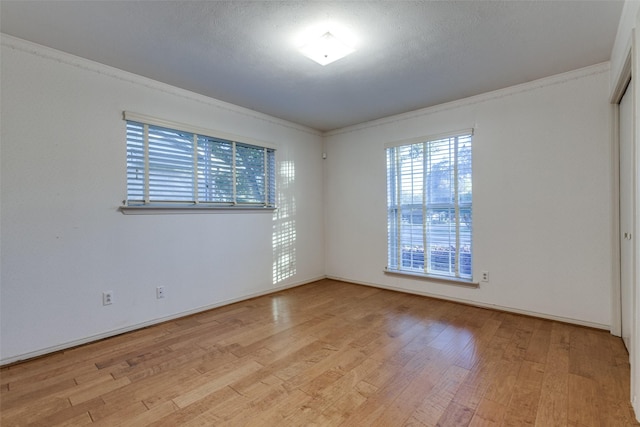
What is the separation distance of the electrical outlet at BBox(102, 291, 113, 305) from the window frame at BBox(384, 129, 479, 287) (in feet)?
10.8

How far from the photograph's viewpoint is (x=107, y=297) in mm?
2705

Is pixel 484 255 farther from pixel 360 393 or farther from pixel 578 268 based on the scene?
pixel 360 393

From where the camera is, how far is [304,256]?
4703mm

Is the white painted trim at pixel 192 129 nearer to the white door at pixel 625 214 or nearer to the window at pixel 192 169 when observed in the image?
the window at pixel 192 169

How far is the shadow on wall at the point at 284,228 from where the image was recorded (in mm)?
4262

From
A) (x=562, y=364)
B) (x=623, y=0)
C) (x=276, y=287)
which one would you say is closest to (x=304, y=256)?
(x=276, y=287)

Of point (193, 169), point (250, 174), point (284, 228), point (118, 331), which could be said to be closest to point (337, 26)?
point (193, 169)

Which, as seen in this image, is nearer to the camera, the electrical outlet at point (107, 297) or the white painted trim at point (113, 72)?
the white painted trim at point (113, 72)

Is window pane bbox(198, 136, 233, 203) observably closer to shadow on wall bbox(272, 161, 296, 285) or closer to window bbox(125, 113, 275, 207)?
window bbox(125, 113, 275, 207)

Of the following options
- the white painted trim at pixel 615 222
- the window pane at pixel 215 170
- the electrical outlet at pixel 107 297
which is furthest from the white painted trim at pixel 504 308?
the electrical outlet at pixel 107 297

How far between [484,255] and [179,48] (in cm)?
372

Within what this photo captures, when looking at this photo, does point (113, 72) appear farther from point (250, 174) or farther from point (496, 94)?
point (496, 94)

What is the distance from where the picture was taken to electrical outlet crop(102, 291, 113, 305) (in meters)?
2.69

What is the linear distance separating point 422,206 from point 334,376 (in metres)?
2.58
